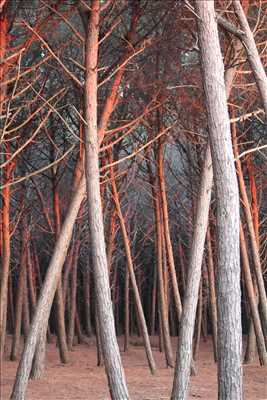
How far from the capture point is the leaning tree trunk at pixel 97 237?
7.56 meters

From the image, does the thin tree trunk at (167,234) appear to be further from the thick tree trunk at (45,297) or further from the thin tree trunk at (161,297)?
the thick tree trunk at (45,297)

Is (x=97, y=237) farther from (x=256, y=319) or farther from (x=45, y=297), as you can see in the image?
(x=256, y=319)

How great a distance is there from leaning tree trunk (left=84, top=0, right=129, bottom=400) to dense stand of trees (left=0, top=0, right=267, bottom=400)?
0.01m

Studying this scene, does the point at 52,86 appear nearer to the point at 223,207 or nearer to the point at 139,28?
the point at 139,28

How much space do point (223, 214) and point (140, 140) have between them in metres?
8.65

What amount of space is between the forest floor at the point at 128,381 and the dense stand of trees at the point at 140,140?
41cm

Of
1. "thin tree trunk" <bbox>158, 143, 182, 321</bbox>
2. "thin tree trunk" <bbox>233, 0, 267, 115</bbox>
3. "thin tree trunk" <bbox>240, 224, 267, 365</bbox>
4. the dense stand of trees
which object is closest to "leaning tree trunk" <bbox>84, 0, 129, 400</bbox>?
the dense stand of trees

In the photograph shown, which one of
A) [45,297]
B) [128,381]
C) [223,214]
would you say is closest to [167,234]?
[128,381]

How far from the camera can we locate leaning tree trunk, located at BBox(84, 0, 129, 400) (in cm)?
756

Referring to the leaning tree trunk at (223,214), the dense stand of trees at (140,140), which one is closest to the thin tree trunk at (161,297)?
the dense stand of trees at (140,140)

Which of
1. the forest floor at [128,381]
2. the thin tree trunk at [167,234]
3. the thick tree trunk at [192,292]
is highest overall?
the thin tree trunk at [167,234]

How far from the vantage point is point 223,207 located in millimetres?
5906

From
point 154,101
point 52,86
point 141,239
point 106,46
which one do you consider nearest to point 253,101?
point 154,101

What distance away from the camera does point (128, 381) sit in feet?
40.7
